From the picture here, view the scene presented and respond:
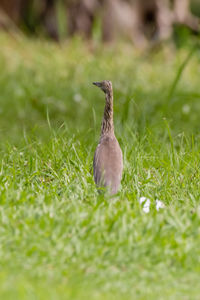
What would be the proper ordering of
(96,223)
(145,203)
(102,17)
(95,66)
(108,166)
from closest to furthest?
1. (96,223)
2. (108,166)
3. (145,203)
4. (95,66)
5. (102,17)

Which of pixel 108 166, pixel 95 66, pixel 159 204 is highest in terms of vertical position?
pixel 108 166

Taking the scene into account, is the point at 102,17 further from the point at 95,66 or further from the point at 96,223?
the point at 96,223

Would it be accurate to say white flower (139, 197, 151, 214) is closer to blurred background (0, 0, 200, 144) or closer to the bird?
the bird

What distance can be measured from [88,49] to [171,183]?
9860 millimetres

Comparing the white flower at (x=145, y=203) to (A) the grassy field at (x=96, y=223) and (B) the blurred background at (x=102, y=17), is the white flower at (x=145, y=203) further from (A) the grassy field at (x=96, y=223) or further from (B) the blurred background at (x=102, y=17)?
(B) the blurred background at (x=102, y=17)

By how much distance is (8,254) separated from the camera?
316cm

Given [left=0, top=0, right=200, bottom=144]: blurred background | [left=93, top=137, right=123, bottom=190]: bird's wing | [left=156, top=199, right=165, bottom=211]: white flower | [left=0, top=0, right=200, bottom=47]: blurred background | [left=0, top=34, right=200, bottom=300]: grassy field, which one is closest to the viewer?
[left=0, top=34, right=200, bottom=300]: grassy field

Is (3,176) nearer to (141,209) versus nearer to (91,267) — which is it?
(141,209)

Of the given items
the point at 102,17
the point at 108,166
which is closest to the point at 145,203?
the point at 108,166

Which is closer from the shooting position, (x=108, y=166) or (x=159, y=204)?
(x=108, y=166)

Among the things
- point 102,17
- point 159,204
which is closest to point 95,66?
point 102,17

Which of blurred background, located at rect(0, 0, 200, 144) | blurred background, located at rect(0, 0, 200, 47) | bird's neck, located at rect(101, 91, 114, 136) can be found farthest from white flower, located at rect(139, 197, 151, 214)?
blurred background, located at rect(0, 0, 200, 47)

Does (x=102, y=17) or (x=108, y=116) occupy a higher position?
(x=108, y=116)

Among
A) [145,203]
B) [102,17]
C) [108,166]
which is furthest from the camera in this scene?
[102,17]
